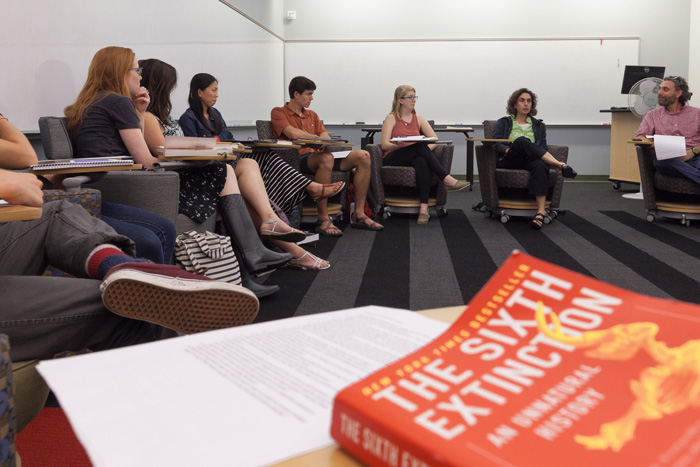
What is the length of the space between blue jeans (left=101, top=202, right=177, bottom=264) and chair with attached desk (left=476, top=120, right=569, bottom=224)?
342 cm

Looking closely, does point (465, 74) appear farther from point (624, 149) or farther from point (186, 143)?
point (186, 143)

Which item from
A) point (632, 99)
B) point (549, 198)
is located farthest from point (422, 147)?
point (632, 99)

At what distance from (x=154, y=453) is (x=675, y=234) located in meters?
4.88

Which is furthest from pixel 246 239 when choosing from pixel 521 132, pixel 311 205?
pixel 521 132

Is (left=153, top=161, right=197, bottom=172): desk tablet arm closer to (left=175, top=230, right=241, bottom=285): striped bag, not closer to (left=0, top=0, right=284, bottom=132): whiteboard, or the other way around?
(left=175, top=230, right=241, bottom=285): striped bag

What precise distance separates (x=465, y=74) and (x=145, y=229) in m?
7.18

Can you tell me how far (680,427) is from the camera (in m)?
Answer: 0.33

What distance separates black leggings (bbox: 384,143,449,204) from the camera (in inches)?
203

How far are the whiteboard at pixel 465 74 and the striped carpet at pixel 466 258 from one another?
Result: 3.09 metres

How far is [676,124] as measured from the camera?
501 centimetres

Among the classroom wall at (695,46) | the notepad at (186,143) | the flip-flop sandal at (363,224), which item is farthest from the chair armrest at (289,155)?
the classroom wall at (695,46)

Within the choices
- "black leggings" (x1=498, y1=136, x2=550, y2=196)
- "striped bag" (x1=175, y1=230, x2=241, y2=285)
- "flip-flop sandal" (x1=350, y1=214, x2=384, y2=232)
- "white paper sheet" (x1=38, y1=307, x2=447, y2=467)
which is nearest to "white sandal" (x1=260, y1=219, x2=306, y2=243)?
"striped bag" (x1=175, y1=230, x2=241, y2=285)

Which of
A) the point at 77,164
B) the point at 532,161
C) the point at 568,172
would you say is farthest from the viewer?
the point at 532,161

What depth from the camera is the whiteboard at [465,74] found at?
27.3ft
